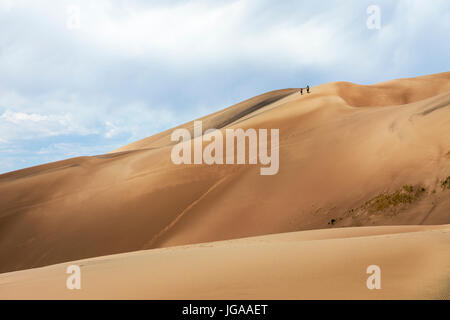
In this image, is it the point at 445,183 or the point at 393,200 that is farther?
the point at 393,200

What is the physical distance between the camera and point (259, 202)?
15.3 m

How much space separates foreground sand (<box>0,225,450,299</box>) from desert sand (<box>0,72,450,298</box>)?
0.17ft

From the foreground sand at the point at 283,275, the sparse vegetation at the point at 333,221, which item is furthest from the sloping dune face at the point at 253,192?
the foreground sand at the point at 283,275

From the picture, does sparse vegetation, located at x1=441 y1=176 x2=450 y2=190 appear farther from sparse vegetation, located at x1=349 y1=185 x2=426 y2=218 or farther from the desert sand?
sparse vegetation, located at x1=349 y1=185 x2=426 y2=218

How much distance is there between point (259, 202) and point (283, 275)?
10.8 m

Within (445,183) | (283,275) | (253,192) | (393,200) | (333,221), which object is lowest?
Answer: (283,275)

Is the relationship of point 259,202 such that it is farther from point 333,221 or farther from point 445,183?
point 445,183

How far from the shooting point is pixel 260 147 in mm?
19703

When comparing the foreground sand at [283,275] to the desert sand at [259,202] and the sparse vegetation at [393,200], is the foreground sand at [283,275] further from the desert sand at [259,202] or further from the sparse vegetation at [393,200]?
Result: the sparse vegetation at [393,200]

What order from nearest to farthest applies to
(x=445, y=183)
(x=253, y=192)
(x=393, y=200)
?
1. (x=445, y=183)
2. (x=393, y=200)
3. (x=253, y=192)


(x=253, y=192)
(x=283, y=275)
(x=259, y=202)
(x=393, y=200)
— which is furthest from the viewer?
(x=253, y=192)

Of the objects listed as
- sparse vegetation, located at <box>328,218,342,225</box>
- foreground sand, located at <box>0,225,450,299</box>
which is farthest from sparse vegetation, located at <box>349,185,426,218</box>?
foreground sand, located at <box>0,225,450,299</box>

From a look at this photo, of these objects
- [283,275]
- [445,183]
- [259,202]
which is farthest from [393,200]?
[283,275]

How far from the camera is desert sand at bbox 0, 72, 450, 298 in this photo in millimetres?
6172
